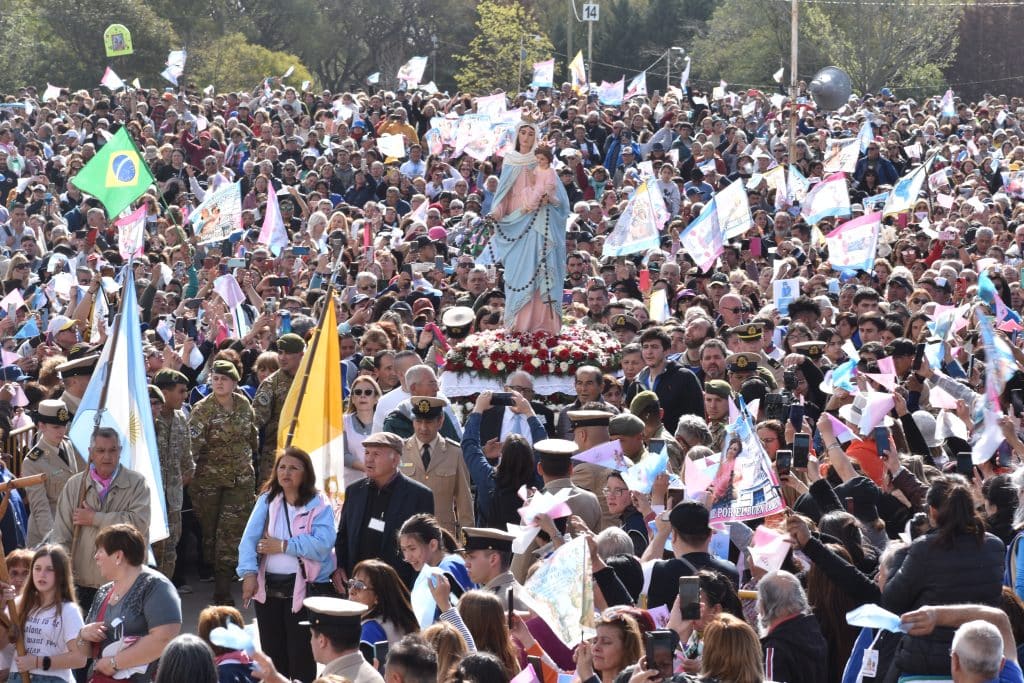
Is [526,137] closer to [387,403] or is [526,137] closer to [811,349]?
[811,349]

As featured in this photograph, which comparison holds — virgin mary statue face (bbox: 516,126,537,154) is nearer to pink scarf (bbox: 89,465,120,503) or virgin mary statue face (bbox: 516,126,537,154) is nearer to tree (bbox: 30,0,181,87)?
pink scarf (bbox: 89,465,120,503)

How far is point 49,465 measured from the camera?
10023 millimetres

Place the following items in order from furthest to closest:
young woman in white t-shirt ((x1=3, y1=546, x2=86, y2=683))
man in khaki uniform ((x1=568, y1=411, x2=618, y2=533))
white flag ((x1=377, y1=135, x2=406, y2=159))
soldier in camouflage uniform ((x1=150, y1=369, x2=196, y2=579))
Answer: white flag ((x1=377, y1=135, x2=406, y2=159)) → soldier in camouflage uniform ((x1=150, y1=369, x2=196, y2=579)) → man in khaki uniform ((x1=568, y1=411, x2=618, y2=533)) → young woman in white t-shirt ((x1=3, y1=546, x2=86, y2=683))

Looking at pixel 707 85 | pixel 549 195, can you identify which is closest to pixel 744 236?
pixel 549 195

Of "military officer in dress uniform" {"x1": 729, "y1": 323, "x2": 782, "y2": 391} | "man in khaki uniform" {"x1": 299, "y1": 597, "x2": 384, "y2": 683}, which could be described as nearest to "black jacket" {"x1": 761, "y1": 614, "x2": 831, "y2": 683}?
"man in khaki uniform" {"x1": 299, "y1": 597, "x2": 384, "y2": 683}

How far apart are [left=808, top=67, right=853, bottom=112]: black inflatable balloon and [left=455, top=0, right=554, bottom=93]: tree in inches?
708

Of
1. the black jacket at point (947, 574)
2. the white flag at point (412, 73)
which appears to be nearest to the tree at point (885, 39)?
the white flag at point (412, 73)

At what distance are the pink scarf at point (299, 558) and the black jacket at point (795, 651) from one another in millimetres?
2879

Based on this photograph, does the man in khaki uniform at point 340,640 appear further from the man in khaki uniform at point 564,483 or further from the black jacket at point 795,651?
the man in khaki uniform at point 564,483

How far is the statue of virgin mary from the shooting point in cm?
1364

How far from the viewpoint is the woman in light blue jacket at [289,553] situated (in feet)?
28.4

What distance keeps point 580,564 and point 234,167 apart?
21.7m

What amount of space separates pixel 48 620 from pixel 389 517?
1.86 m

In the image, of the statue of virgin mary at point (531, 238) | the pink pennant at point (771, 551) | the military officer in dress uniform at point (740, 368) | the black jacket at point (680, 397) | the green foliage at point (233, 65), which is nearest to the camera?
the pink pennant at point (771, 551)
